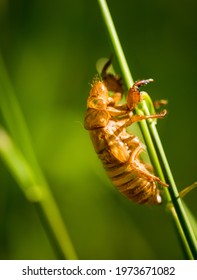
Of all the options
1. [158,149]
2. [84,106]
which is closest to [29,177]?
[158,149]

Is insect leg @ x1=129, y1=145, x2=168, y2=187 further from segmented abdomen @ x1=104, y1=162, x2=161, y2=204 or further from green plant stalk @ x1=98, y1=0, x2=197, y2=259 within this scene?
green plant stalk @ x1=98, y1=0, x2=197, y2=259

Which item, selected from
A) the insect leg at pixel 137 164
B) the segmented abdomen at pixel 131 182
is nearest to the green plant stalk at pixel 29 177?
the segmented abdomen at pixel 131 182

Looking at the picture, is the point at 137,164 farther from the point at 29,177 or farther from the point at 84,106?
the point at 84,106

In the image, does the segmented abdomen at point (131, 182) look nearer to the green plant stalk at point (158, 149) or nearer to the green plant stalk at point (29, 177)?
the green plant stalk at point (29, 177)

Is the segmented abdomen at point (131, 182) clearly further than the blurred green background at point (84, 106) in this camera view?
No

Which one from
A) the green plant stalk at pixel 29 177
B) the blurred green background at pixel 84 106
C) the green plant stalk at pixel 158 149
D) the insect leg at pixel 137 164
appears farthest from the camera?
the blurred green background at pixel 84 106

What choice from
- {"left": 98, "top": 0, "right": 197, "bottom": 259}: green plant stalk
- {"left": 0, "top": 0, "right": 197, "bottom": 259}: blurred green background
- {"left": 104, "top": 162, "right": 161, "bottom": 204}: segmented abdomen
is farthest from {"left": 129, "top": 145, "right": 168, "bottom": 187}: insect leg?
{"left": 0, "top": 0, "right": 197, "bottom": 259}: blurred green background

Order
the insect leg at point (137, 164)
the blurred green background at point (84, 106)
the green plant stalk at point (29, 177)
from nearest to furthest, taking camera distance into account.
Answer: the green plant stalk at point (29, 177) → the insect leg at point (137, 164) → the blurred green background at point (84, 106)

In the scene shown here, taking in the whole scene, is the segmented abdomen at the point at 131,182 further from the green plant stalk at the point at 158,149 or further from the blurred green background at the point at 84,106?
the blurred green background at the point at 84,106

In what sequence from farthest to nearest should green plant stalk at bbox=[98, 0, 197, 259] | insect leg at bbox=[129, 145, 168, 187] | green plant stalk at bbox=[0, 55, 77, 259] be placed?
insect leg at bbox=[129, 145, 168, 187]
green plant stalk at bbox=[0, 55, 77, 259]
green plant stalk at bbox=[98, 0, 197, 259]
